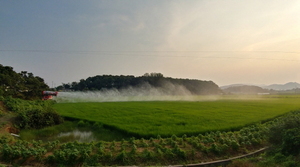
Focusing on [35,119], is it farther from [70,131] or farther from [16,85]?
[16,85]

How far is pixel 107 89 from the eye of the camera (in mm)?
77312

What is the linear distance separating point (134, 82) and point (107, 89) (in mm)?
12835

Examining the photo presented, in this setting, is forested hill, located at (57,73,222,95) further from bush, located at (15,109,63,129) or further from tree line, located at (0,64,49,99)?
bush, located at (15,109,63,129)

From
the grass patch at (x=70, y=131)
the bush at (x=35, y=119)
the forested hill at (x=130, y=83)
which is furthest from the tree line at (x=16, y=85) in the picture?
the forested hill at (x=130, y=83)

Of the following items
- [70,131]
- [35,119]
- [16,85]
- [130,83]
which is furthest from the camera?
[130,83]

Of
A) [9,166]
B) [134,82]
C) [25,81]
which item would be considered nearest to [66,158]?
[9,166]

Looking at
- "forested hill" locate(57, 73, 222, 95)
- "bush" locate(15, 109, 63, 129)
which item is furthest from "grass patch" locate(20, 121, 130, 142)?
"forested hill" locate(57, 73, 222, 95)

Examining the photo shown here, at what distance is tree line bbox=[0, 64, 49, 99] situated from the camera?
88.4 ft

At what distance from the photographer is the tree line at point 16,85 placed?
26953 mm

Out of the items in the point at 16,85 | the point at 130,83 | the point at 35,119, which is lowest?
the point at 35,119

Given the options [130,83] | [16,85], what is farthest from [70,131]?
[130,83]

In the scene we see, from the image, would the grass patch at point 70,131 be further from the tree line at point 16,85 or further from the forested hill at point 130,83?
the forested hill at point 130,83

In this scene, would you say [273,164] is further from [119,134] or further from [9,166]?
[9,166]

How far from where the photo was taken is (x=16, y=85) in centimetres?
2994
